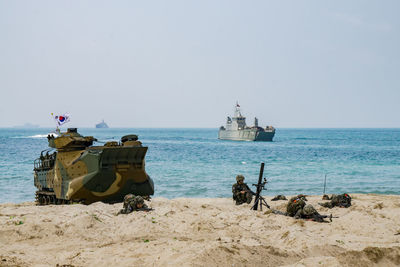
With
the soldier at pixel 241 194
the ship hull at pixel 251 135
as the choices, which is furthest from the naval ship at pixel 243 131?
the soldier at pixel 241 194

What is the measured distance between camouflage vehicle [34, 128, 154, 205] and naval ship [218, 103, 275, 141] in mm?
77998

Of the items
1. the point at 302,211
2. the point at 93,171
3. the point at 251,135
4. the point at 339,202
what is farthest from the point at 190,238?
the point at 251,135

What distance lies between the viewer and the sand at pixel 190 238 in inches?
356

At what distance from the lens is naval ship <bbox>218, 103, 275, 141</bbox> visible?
94188 millimetres

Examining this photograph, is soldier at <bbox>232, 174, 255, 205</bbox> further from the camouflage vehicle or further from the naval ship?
the naval ship

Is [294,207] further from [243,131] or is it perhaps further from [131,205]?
[243,131]

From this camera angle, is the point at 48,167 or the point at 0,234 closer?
the point at 0,234

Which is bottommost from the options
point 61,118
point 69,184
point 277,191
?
point 277,191

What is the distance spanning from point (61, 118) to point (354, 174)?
25.8 meters

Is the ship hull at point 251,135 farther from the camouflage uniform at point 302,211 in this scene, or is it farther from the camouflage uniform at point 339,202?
the camouflage uniform at point 302,211

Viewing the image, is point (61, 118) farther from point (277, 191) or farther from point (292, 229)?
point (277, 191)

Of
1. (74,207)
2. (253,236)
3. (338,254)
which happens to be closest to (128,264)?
(253,236)

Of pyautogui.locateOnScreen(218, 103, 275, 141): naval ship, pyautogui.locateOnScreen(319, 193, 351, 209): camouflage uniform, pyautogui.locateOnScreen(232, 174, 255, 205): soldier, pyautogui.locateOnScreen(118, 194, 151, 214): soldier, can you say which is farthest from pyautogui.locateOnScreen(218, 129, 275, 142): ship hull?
pyautogui.locateOnScreen(118, 194, 151, 214): soldier

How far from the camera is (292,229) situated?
38.6 ft
